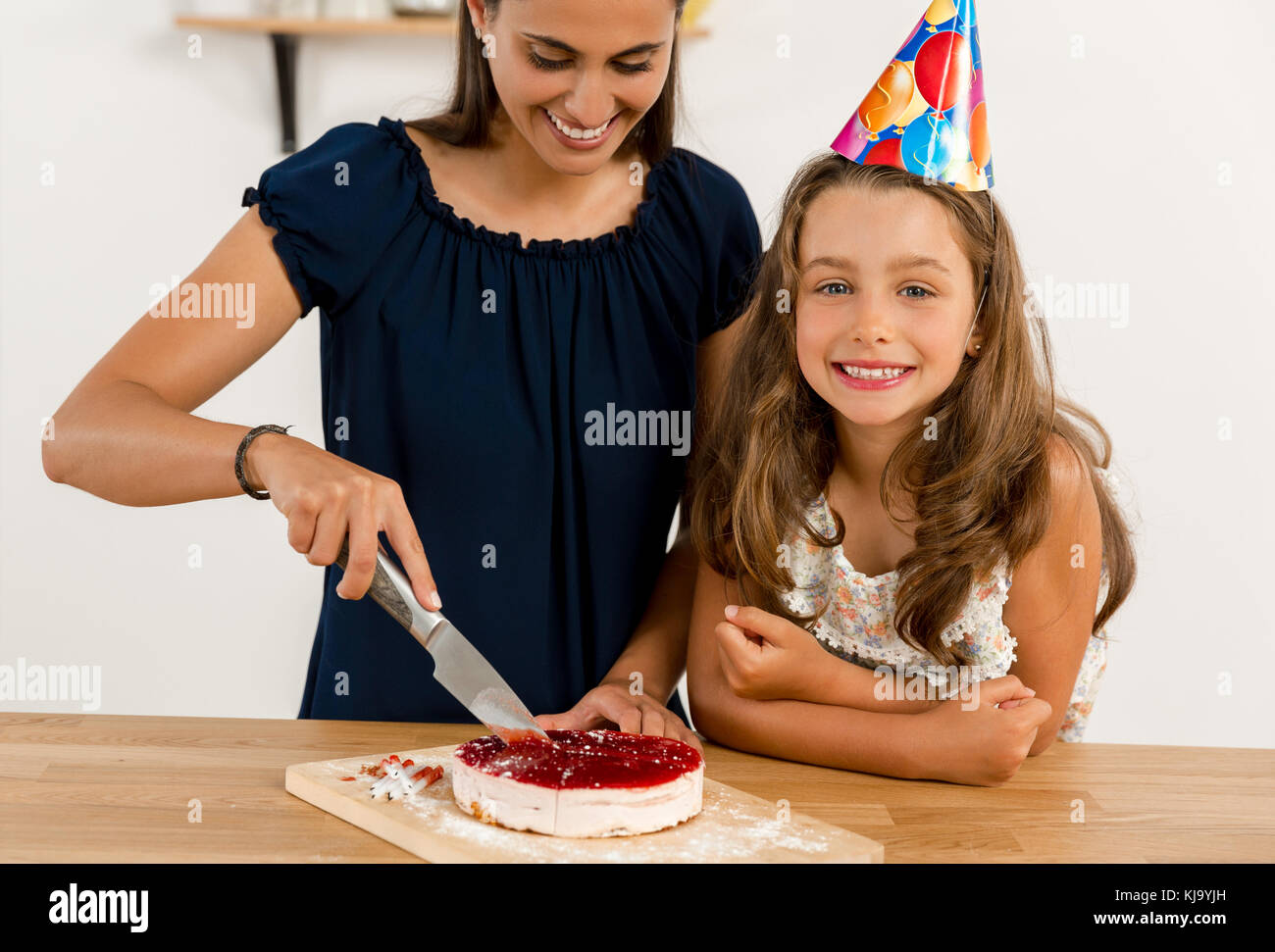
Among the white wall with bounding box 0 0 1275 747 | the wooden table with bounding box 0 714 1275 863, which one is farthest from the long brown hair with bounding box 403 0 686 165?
the white wall with bounding box 0 0 1275 747

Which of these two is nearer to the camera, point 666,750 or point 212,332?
point 666,750

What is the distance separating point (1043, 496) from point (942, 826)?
43cm

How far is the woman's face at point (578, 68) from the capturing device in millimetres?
1337

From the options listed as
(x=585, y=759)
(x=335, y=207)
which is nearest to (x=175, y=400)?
(x=335, y=207)

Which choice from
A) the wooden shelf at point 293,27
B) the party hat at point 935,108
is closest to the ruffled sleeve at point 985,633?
the party hat at point 935,108

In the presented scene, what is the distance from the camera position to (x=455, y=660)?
123 cm

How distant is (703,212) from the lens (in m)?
1.69

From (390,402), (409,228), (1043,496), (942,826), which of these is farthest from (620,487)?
(942,826)

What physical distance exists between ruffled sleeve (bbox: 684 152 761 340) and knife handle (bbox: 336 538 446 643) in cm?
65

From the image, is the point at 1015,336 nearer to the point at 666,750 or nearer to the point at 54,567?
the point at 666,750

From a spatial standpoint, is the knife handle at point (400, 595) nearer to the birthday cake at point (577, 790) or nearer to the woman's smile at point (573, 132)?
the birthday cake at point (577, 790)

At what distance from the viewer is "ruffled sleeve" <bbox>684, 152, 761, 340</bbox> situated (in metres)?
1.69

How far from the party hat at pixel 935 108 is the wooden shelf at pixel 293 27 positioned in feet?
5.32

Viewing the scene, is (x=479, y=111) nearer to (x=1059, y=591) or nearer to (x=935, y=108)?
(x=935, y=108)
